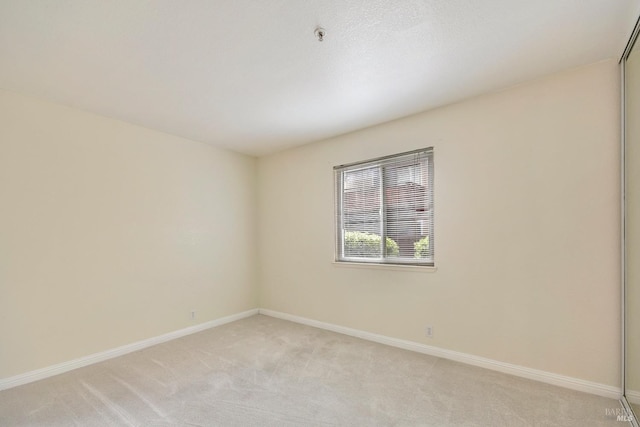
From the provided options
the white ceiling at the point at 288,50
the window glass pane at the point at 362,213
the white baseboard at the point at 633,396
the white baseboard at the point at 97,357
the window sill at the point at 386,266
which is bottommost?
the white baseboard at the point at 97,357

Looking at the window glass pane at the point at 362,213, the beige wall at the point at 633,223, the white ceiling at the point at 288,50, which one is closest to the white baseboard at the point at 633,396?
the beige wall at the point at 633,223

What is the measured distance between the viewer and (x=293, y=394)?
7.79 ft

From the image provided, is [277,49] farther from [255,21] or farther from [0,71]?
[0,71]

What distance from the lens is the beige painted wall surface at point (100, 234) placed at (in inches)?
104

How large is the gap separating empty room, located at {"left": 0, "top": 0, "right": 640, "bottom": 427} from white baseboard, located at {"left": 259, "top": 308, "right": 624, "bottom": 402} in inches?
0.7

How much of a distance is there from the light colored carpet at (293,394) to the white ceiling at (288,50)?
2573mm

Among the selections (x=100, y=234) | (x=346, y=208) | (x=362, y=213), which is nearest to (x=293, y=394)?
(x=362, y=213)

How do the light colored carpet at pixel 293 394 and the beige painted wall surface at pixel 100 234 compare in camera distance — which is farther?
the beige painted wall surface at pixel 100 234

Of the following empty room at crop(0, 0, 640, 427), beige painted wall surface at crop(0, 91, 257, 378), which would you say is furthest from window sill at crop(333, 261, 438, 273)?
beige painted wall surface at crop(0, 91, 257, 378)

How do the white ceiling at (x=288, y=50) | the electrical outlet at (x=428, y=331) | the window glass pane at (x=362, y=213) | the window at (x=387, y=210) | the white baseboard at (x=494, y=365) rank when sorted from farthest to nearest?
the window glass pane at (x=362, y=213)
the window at (x=387, y=210)
the electrical outlet at (x=428, y=331)
the white baseboard at (x=494, y=365)
the white ceiling at (x=288, y=50)

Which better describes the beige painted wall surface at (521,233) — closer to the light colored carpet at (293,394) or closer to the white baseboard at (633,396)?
the white baseboard at (633,396)

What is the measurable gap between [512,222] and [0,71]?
14.5 ft

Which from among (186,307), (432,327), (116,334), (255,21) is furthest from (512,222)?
(116,334)

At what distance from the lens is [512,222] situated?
2.66 meters
